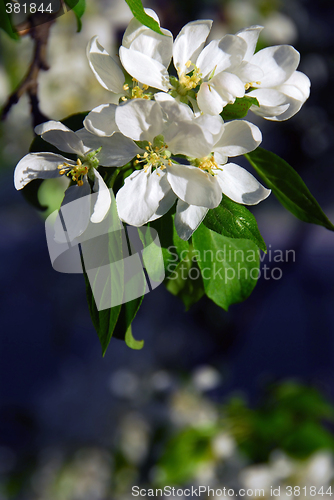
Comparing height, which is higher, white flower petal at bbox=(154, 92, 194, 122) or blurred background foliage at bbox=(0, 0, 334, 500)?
white flower petal at bbox=(154, 92, 194, 122)

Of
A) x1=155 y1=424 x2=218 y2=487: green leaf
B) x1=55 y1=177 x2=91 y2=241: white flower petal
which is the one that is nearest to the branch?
x1=55 y1=177 x2=91 y2=241: white flower petal

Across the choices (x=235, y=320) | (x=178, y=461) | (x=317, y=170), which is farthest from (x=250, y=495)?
(x=317, y=170)

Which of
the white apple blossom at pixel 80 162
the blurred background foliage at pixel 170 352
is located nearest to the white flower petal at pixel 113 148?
the white apple blossom at pixel 80 162

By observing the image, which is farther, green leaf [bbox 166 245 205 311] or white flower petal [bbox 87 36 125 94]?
green leaf [bbox 166 245 205 311]

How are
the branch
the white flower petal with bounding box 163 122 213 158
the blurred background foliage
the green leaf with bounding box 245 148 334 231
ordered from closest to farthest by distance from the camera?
the white flower petal with bounding box 163 122 213 158 → the green leaf with bounding box 245 148 334 231 → the branch → the blurred background foliage

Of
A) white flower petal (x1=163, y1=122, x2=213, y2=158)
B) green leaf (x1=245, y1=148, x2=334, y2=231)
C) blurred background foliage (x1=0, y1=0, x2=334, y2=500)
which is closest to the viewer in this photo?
white flower petal (x1=163, y1=122, x2=213, y2=158)

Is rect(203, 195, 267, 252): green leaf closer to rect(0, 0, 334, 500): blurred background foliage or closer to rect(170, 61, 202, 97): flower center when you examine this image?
rect(170, 61, 202, 97): flower center

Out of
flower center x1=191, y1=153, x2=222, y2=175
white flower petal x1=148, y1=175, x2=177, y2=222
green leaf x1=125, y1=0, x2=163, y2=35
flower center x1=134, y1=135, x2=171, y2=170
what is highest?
green leaf x1=125, y1=0, x2=163, y2=35
